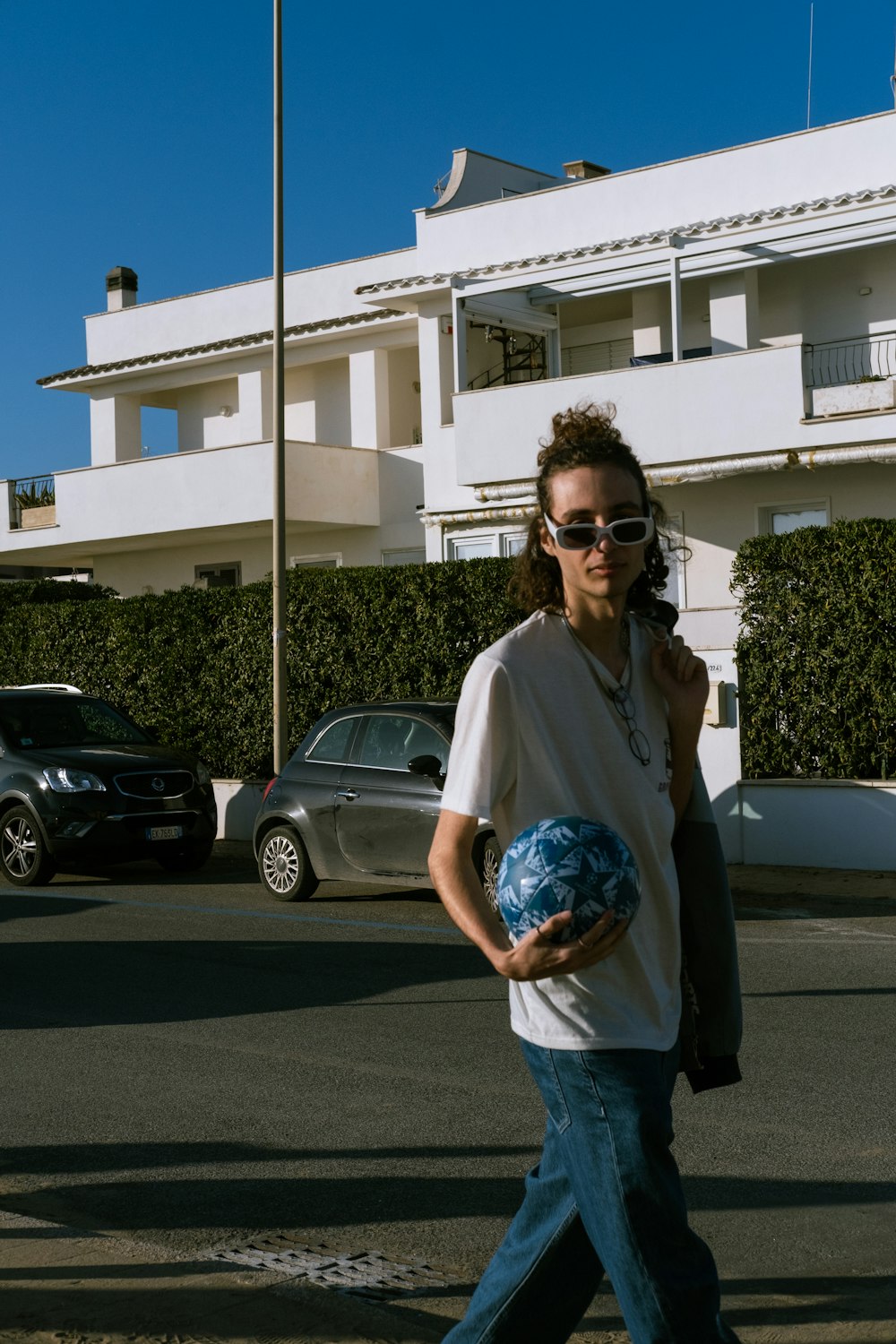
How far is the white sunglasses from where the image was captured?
10.3 feet

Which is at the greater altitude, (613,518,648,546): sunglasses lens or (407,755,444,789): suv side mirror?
(613,518,648,546): sunglasses lens

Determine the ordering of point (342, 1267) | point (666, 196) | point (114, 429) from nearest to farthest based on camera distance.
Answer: point (342, 1267) < point (666, 196) < point (114, 429)

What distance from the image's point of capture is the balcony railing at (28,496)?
111 feet

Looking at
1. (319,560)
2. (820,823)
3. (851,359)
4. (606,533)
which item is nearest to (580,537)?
(606,533)

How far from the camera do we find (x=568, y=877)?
2.76 meters

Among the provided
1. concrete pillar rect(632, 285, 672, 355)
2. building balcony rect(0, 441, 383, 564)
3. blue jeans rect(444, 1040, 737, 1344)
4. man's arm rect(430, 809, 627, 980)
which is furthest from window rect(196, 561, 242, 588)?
blue jeans rect(444, 1040, 737, 1344)

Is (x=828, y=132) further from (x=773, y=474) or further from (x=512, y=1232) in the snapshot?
(x=512, y=1232)

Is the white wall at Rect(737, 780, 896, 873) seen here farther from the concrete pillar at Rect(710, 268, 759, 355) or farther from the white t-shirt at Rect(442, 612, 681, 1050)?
the white t-shirt at Rect(442, 612, 681, 1050)

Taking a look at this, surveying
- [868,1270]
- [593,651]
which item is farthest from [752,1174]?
[593,651]

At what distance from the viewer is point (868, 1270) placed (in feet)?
15.4

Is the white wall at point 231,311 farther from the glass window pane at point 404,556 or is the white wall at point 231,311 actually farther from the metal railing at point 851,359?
the metal railing at point 851,359

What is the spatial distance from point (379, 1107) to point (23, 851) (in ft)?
30.4

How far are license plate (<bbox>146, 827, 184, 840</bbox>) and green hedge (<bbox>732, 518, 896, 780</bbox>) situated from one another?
5.46m

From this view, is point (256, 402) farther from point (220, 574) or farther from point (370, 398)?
point (220, 574)
